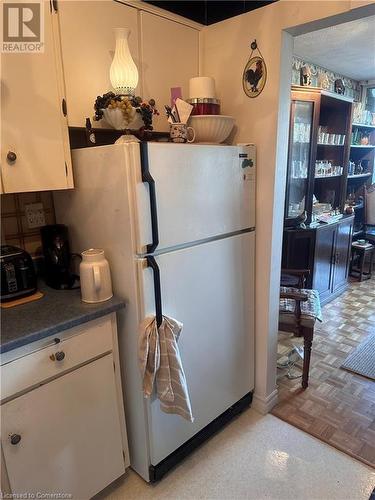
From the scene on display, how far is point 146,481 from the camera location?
1681 millimetres

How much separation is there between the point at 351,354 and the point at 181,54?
247 cm

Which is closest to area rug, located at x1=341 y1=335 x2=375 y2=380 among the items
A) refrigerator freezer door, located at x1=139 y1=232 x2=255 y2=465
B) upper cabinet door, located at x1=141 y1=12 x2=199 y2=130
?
refrigerator freezer door, located at x1=139 y1=232 x2=255 y2=465

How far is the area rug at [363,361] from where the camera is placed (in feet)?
8.23

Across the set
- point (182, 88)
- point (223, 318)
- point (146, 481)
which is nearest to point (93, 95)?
point (182, 88)

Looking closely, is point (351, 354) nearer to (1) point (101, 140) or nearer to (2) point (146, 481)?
(2) point (146, 481)

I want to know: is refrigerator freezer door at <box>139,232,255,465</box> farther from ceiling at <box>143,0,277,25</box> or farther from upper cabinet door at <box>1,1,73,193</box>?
ceiling at <box>143,0,277,25</box>

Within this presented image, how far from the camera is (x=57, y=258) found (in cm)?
163

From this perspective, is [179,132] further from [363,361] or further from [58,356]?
[363,361]

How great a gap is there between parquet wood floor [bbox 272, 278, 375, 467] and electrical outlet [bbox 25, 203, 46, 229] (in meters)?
1.76

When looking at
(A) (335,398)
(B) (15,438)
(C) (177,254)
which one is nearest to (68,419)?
(B) (15,438)

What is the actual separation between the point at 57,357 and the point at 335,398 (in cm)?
181

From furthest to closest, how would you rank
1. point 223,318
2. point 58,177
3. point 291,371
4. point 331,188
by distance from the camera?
point 331,188, point 291,371, point 223,318, point 58,177

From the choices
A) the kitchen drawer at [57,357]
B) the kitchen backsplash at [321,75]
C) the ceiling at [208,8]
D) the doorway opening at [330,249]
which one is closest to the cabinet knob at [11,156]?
the kitchen drawer at [57,357]

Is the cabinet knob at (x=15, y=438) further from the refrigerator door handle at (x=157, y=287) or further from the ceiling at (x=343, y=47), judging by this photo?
the ceiling at (x=343, y=47)
